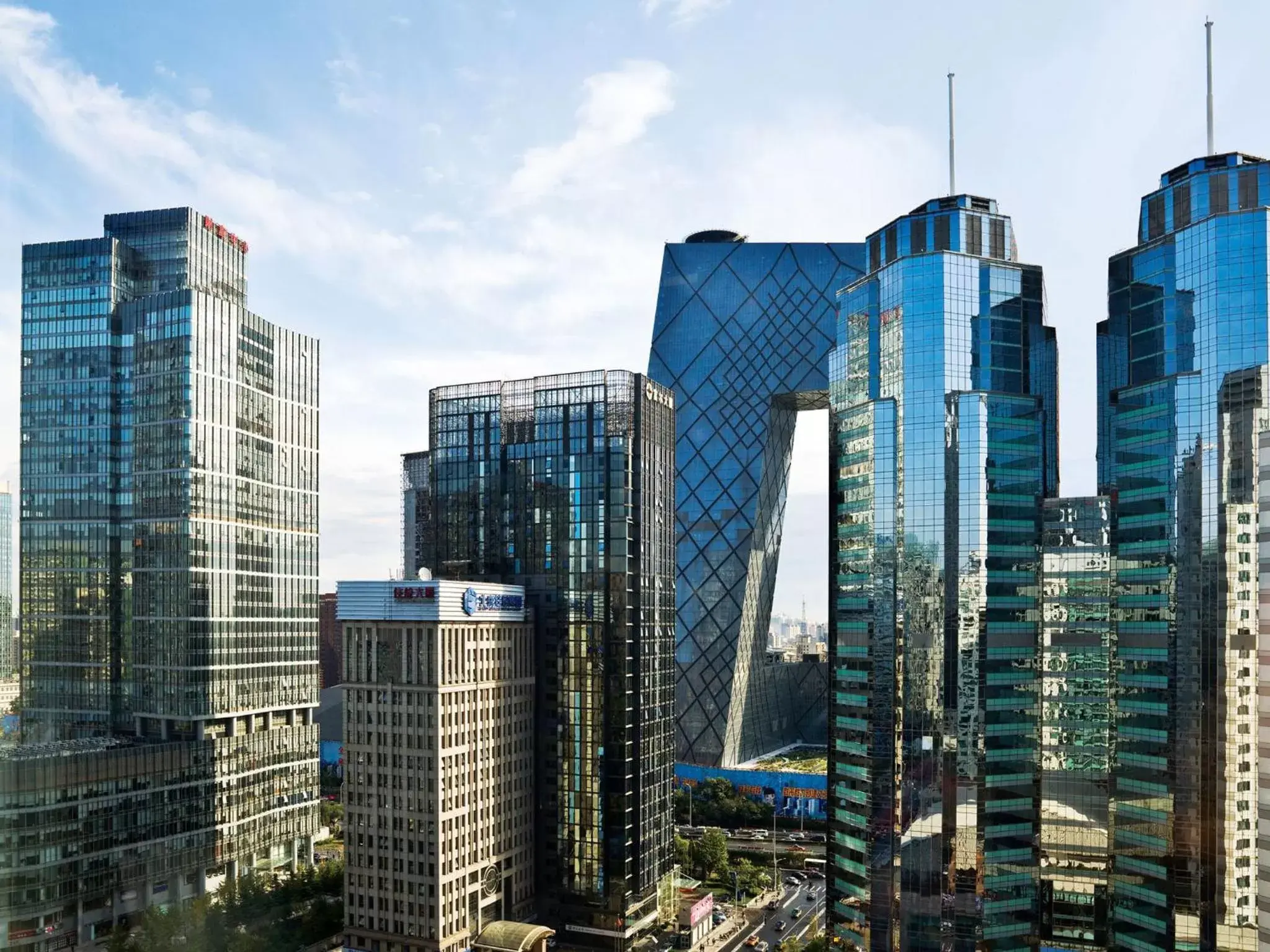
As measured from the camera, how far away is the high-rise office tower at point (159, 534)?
118ft

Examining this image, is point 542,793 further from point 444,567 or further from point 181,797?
point 181,797

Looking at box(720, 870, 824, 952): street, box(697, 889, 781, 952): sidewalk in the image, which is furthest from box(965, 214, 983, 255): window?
box(697, 889, 781, 952): sidewalk

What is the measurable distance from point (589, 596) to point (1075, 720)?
1397 centimetres

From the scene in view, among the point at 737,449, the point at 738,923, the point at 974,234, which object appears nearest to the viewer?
the point at 974,234

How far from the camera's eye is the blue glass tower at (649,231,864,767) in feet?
166

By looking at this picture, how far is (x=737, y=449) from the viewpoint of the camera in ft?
171

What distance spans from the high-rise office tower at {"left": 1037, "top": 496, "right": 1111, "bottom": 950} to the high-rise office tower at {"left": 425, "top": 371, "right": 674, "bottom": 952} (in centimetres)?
1182

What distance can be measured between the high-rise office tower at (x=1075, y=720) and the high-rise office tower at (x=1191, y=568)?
1.59 feet

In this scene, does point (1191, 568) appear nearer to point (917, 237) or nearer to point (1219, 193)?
point (1219, 193)

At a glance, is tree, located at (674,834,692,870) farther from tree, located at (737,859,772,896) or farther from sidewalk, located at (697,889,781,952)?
sidewalk, located at (697,889,781,952)

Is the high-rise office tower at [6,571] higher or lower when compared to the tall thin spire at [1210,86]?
lower

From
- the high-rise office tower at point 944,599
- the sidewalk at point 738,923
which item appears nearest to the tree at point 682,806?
the sidewalk at point 738,923

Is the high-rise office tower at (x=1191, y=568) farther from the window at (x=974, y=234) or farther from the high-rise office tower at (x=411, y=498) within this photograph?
the high-rise office tower at (x=411, y=498)

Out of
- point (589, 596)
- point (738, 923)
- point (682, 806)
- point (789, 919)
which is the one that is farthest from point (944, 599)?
point (682, 806)
